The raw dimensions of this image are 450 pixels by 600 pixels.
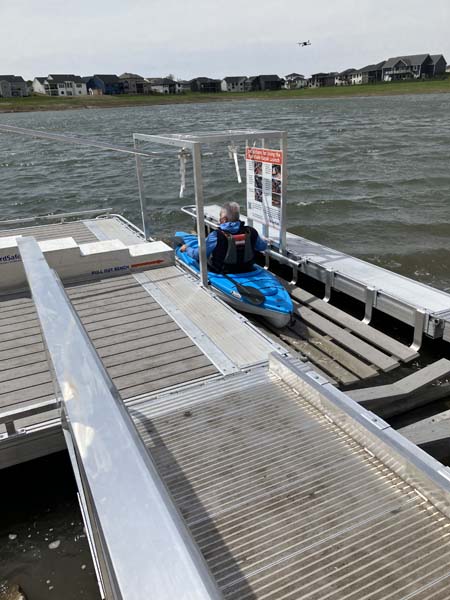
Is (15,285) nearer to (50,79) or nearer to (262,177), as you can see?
(262,177)

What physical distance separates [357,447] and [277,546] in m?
1.08

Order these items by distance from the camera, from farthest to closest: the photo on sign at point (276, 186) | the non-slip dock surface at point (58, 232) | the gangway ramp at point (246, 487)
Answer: the non-slip dock surface at point (58, 232), the photo on sign at point (276, 186), the gangway ramp at point (246, 487)

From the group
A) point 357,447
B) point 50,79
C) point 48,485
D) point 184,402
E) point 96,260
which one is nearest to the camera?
point 357,447

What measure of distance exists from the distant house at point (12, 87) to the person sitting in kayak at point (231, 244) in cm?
10884

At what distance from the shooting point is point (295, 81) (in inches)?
5054

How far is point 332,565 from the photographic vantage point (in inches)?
106

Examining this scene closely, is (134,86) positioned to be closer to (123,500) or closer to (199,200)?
(199,200)

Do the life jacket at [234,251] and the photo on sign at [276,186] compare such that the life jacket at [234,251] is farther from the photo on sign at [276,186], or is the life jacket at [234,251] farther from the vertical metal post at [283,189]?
the photo on sign at [276,186]

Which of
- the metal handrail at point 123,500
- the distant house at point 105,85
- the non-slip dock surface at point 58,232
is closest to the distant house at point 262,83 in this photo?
the distant house at point 105,85

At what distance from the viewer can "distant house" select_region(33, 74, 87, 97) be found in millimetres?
112062

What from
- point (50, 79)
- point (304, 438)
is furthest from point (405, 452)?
point (50, 79)

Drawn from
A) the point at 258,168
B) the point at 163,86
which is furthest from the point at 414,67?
the point at 258,168

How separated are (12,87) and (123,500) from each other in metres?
119

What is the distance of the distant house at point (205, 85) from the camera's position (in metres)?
116
